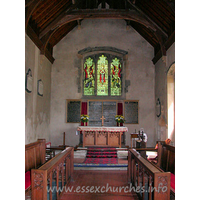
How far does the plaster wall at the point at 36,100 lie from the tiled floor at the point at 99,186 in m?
2.60

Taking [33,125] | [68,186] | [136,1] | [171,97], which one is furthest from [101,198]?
[136,1]

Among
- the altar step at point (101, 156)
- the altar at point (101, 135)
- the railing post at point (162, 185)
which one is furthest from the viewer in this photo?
the altar at point (101, 135)

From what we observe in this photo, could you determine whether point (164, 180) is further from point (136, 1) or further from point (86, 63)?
point (86, 63)

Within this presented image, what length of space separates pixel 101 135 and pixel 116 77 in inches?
126

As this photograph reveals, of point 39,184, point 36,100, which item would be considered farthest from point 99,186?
point 36,100

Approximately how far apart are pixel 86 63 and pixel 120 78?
1.74 metres

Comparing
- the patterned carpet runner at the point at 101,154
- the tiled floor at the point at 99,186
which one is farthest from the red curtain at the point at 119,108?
the tiled floor at the point at 99,186

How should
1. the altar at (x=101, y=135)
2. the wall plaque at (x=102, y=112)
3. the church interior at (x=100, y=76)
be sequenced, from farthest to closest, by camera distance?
the wall plaque at (x=102, y=112)
the altar at (x=101, y=135)
the church interior at (x=100, y=76)

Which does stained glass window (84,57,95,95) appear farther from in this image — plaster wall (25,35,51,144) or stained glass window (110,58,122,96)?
plaster wall (25,35,51,144)

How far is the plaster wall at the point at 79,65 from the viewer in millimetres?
9133

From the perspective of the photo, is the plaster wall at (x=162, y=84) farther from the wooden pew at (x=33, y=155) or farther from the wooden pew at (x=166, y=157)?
the wooden pew at (x=33, y=155)

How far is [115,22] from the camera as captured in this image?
9609 millimetres

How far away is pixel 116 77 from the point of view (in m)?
9.54

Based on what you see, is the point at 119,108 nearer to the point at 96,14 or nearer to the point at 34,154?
the point at 96,14
